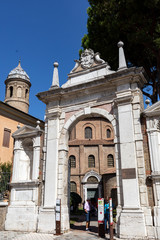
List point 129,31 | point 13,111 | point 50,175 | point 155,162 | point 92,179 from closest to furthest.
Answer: point 155,162, point 50,175, point 129,31, point 13,111, point 92,179

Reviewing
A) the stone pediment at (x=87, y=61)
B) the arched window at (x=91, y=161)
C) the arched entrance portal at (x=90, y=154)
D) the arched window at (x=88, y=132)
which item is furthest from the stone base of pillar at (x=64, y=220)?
the arched window at (x=88, y=132)

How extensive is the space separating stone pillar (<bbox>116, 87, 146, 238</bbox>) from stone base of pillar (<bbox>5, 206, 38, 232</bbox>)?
371cm

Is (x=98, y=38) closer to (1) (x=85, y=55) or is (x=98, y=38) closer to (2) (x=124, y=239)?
(1) (x=85, y=55)

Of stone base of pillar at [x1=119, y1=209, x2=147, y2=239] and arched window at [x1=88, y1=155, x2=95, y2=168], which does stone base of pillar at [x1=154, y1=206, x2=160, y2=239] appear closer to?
stone base of pillar at [x1=119, y1=209, x2=147, y2=239]

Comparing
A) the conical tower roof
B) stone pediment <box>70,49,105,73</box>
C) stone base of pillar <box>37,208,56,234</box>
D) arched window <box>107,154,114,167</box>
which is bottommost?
stone base of pillar <box>37,208,56,234</box>

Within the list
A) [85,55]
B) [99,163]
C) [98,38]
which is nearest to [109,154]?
[99,163]

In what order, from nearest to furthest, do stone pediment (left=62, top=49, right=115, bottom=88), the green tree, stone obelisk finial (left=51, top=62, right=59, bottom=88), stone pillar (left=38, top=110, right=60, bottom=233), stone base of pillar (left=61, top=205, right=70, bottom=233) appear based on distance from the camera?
1. stone base of pillar (left=61, top=205, right=70, bottom=233)
2. stone pillar (left=38, top=110, right=60, bottom=233)
3. stone pediment (left=62, top=49, right=115, bottom=88)
4. stone obelisk finial (left=51, top=62, right=59, bottom=88)
5. the green tree

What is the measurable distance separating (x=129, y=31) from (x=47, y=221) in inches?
419

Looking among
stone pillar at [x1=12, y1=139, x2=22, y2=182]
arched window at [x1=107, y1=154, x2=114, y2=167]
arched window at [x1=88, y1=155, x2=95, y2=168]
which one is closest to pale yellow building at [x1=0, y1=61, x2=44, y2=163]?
stone pillar at [x1=12, y1=139, x2=22, y2=182]

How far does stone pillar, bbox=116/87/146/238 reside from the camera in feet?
23.4

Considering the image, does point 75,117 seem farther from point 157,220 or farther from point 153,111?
point 157,220

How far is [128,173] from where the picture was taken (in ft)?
25.6

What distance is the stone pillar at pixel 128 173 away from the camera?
7.13 metres

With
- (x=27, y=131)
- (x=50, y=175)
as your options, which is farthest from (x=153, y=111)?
(x=27, y=131)
